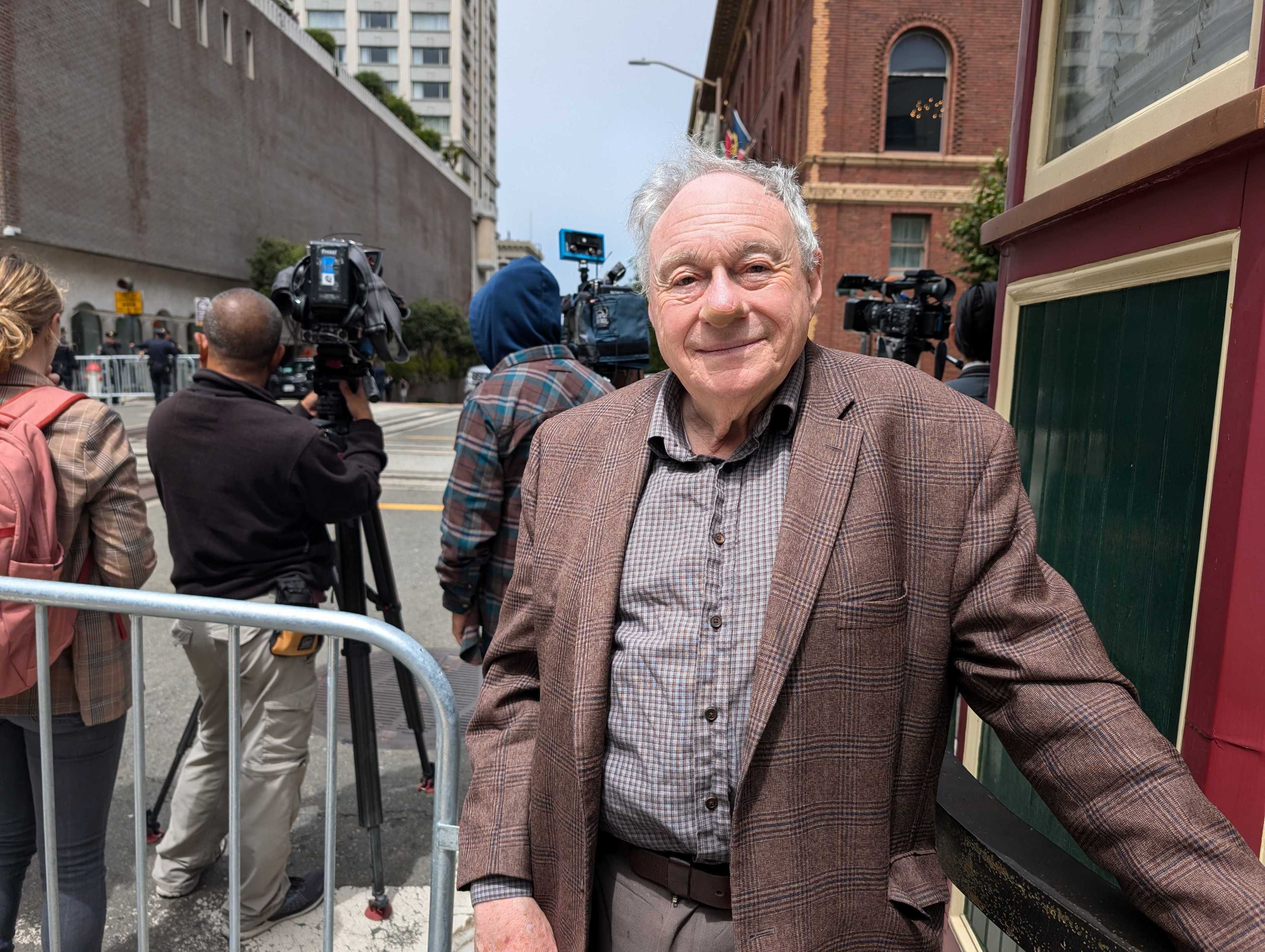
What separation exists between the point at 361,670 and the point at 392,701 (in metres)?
1.72

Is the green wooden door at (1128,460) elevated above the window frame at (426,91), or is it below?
below

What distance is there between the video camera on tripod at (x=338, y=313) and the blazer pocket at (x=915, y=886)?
92.7 inches

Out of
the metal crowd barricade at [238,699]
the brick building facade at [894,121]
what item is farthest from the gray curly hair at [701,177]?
the brick building facade at [894,121]

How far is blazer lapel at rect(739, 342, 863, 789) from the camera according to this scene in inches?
48.9

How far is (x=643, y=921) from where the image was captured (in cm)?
140

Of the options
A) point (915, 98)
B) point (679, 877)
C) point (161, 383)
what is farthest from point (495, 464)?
point (161, 383)

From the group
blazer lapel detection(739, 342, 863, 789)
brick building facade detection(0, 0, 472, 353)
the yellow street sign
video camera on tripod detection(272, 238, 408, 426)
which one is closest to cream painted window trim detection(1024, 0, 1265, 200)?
blazer lapel detection(739, 342, 863, 789)

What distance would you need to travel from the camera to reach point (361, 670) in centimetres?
301

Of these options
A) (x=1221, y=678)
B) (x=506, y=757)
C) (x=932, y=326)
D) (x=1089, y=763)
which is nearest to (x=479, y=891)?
(x=506, y=757)

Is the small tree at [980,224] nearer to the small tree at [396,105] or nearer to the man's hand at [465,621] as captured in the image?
the man's hand at [465,621]

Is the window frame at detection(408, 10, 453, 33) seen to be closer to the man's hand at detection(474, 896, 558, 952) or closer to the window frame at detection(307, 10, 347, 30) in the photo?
the window frame at detection(307, 10, 347, 30)

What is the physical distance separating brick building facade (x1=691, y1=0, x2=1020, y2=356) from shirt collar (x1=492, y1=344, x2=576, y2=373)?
56.8 feet

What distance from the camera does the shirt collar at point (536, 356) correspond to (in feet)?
9.70

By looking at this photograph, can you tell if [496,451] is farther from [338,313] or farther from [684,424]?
→ [684,424]
